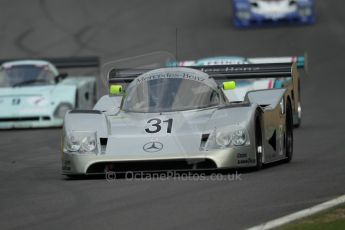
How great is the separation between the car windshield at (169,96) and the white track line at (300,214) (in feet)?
10.8

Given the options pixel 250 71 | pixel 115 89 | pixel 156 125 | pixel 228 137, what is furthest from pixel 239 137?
pixel 250 71

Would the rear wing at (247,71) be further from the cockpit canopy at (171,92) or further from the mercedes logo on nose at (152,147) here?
the mercedes logo on nose at (152,147)

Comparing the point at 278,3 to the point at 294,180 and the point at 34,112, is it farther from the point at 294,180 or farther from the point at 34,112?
the point at 294,180

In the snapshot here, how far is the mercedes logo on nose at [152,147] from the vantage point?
10.7 meters

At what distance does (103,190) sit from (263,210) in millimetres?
1978

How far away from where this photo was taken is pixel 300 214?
320 inches

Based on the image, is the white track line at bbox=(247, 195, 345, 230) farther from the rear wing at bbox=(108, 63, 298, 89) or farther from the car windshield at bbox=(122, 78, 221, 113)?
the rear wing at bbox=(108, 63, 298, 89)

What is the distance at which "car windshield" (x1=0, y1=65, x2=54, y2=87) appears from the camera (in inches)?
826

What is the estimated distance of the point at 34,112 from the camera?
1933 cm

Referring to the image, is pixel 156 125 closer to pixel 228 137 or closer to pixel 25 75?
pixel 228 137

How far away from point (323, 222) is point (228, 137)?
3122mm

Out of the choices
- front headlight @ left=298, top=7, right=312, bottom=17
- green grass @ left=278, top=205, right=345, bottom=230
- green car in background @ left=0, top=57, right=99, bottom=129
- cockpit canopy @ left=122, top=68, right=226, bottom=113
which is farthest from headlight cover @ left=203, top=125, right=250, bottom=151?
front headlight @ left=298, top=7, right=312, bottom=17

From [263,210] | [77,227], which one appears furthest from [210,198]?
[77,227]

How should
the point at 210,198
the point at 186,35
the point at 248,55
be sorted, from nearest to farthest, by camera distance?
1. the point at 210,198
2. the point at 248,55
3. the point at 186,35
